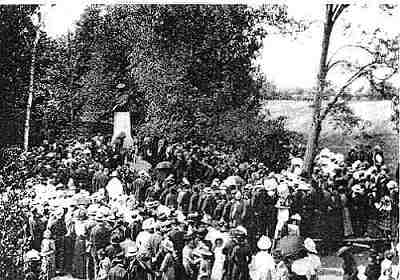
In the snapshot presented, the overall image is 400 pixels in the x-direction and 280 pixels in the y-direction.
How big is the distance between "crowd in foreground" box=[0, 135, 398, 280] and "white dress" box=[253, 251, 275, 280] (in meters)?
0.01

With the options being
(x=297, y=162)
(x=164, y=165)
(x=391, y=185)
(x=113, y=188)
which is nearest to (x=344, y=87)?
(x=297, y=162)

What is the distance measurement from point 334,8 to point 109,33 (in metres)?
2.10

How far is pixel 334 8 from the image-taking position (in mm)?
5219

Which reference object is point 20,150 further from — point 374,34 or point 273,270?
point 374,34

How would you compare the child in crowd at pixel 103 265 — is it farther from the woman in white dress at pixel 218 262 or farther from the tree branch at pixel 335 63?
the tree branch at pixel 335 63

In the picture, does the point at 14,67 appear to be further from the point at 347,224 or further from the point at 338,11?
the point at 347,224

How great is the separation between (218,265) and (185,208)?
1037 mm

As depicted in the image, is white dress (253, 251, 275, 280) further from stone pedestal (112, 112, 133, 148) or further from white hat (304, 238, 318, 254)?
stone pedestal (112, 112, 133, 148)

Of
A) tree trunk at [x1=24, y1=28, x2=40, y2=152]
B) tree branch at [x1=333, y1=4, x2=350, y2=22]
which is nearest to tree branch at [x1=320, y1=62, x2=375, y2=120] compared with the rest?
tree branch at [x1=333, y1=4, x2=350, y2=22]

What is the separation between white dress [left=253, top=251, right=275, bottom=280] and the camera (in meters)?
5.09

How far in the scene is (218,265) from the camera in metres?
5.20

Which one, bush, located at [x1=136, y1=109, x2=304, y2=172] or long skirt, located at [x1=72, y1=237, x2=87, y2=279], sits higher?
bush, located at [x1=136, y1=109, x2=304, y2=172]

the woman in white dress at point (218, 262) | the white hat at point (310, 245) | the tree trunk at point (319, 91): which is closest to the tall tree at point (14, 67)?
the woman in white dress at point (218, 262)

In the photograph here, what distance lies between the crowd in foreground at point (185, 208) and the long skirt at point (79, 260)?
0.01m
